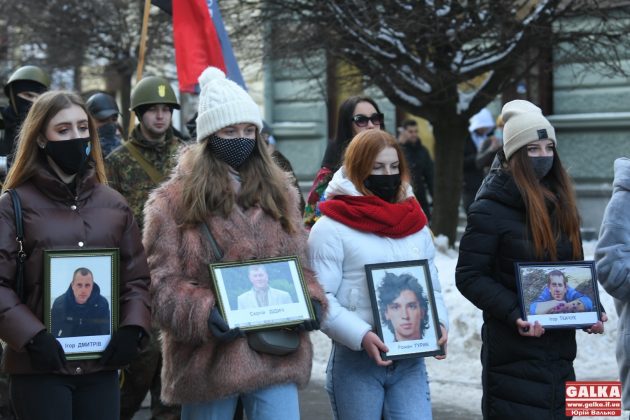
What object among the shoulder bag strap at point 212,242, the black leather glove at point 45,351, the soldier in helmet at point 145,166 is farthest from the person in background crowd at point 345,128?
the black leather glove at point 45,351

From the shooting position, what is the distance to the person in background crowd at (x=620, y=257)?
219 inches

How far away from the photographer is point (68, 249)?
4.52 m

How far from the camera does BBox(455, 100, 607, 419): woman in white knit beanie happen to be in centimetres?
530

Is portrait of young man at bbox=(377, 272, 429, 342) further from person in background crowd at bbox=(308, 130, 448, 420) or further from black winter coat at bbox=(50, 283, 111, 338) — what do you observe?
black winter coat at bbox=(50, 283, 111, 338)

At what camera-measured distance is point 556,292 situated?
527cm

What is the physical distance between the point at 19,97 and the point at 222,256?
127 inches

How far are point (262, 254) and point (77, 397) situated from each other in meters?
0.93

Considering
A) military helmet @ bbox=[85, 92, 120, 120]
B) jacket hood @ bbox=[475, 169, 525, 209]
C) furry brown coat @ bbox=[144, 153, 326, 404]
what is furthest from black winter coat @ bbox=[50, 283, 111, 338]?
military helmet @ bbox=[85, 92, 120, 120]

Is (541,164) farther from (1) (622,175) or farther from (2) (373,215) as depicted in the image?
(2) (373,215)

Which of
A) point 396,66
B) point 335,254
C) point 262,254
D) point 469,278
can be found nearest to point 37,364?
point 262,254

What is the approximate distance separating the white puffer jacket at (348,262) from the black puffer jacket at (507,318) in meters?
0.22

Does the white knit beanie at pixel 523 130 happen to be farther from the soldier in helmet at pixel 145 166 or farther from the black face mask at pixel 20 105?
the black face mask at pixel 20 105

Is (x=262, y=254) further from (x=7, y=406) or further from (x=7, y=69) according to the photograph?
(x=7, y=69)

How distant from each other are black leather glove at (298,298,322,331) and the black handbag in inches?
2.4
